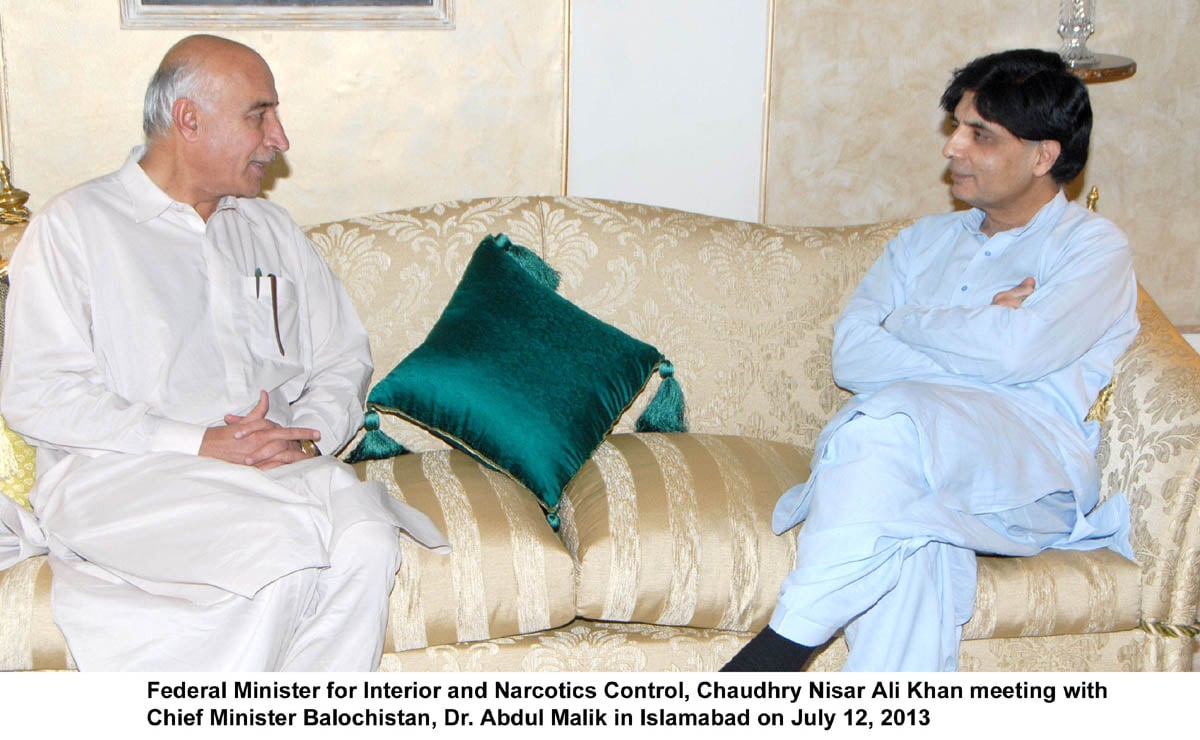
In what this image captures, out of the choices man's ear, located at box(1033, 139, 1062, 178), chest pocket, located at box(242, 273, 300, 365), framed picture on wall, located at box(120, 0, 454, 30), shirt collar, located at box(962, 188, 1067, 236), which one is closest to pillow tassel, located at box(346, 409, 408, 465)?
chest pocket, located at box(242, 273, 300, 365)

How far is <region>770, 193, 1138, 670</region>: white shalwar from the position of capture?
236 centimetres

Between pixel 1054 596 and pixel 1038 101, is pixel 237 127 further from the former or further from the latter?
pixel 1054 596

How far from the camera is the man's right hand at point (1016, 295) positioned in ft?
8.69

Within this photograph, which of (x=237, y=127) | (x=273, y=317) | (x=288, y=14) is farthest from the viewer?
(x=288, y=14)

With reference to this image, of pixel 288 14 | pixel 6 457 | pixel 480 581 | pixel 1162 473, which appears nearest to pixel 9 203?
pixel 6 457

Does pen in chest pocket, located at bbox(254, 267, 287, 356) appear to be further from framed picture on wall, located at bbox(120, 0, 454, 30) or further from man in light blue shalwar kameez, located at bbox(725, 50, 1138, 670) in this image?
man in light blue shalwar kameez, located at bbox(725, 50, 1138, 670)

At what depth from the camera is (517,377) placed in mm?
2766

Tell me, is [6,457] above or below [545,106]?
below

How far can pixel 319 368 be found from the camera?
2771mm

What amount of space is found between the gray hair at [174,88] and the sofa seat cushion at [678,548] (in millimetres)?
1119

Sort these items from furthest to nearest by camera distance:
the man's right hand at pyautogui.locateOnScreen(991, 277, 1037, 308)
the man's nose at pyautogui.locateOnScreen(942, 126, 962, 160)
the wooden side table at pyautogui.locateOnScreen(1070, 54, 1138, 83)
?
the wooden side table at pyautogui.locateOnScreen(1070, 54, 1138, 83) < the man's nose at pyautogui.locateOnScreen(942, 126, 962, 160) < the man's right hand at pyautogui.locateOnScreen(991, 277, 1037, 308)

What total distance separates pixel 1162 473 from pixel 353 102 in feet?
7.03

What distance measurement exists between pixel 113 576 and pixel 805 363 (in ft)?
5.33

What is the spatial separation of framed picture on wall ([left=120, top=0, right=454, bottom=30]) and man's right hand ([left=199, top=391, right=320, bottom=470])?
119cm
